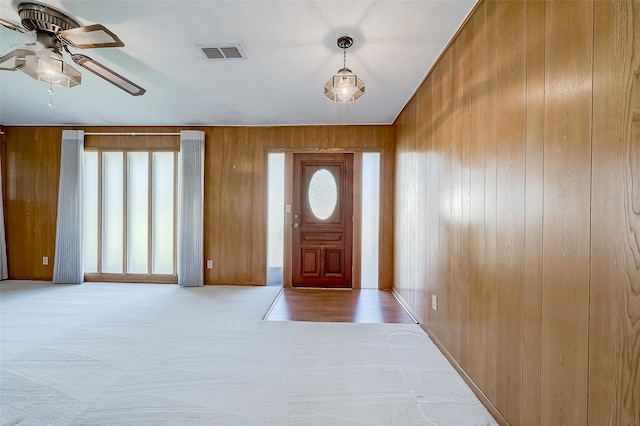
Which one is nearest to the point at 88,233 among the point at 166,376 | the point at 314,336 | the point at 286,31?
the point at 166,376

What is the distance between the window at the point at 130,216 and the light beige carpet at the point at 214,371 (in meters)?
1.30

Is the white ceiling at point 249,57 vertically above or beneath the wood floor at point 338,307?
above

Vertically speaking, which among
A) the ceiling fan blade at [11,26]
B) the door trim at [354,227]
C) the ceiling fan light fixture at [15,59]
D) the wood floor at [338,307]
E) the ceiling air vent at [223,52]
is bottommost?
the wood floor at [338,307]

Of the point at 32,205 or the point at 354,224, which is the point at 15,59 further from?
the point at 354,224

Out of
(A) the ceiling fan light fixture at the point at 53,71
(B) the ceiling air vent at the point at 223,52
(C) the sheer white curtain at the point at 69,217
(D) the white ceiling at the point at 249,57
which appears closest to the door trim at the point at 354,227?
(D) the white ceiling at the point at 249,57

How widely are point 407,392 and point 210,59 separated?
9.76 feet

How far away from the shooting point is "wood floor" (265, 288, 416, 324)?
3.30 m

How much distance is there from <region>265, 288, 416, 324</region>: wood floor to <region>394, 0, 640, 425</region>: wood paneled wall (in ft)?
3.61

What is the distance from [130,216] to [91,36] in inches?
138

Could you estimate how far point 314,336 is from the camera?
278cm

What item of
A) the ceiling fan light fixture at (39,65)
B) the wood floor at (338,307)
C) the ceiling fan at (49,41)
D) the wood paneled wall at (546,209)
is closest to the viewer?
the wood paneled wall at (546,209)

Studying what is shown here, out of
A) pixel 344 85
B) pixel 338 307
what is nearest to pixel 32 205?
pixel 338 307

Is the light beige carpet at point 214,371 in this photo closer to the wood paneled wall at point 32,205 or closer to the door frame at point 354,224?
the door frame at point 354,224

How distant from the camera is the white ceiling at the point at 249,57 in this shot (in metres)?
1.94
